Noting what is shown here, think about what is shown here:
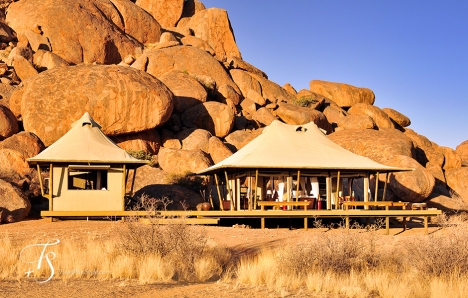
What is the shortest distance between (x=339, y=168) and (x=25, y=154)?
17.4 meters

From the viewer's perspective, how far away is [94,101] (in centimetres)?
3628

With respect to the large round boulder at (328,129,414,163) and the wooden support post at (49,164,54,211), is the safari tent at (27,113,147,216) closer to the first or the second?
→ the wooden support post at (49,164,54,211)

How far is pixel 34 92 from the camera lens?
36.5 metres

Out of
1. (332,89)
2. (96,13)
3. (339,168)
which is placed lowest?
(339,168)

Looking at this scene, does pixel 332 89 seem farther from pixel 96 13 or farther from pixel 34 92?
pixel 34 92

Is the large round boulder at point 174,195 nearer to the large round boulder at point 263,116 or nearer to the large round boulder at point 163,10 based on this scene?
the large round boulder at point 263,116

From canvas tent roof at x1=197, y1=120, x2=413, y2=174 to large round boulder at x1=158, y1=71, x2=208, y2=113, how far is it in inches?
595

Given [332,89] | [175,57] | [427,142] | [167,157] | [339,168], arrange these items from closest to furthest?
[339,168] < [167,157] < [427,142] < [175,57] < [332,89]

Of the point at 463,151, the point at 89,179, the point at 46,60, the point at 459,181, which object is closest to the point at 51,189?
the point at 89,179

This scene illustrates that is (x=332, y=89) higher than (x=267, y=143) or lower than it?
higher

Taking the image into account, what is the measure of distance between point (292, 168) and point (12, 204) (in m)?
11.3

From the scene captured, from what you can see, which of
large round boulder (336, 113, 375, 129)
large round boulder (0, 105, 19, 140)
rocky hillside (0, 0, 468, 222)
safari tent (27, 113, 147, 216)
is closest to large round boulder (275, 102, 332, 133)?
rocky hillside (0, 0, 468, 222)

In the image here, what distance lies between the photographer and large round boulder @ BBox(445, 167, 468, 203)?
134ft

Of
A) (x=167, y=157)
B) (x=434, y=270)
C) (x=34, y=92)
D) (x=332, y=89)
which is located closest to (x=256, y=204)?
(x=167, y=157)
